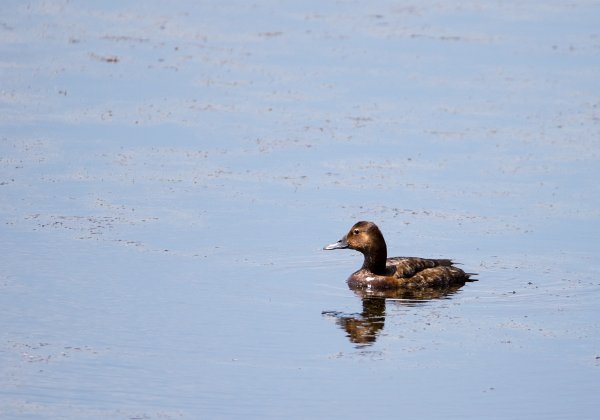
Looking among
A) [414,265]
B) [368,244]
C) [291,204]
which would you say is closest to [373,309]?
[414,265]

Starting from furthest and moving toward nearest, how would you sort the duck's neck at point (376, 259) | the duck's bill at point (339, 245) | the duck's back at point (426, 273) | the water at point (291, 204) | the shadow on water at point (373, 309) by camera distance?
the duck's bill at point (339, 245)
the duck's neck at point (376, 259)
the duck's back at point (426, 273)
the shadow on water at point (373, 309)
the water at point (291, 204)

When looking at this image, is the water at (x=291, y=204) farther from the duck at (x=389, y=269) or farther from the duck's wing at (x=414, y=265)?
the duck's wing at (x=414, y=265)

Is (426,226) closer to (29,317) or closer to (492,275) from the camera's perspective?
(492,275)

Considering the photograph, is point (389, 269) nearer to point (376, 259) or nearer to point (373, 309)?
point (376, 259)

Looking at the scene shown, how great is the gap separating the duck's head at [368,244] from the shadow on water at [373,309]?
38 centimetres

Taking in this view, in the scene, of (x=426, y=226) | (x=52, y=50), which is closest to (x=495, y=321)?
(x=426, y=226)

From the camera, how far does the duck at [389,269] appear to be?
14820 millimetres

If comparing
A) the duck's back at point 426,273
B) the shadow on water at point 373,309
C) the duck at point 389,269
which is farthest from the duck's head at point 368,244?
the shadow on water at point 373,309

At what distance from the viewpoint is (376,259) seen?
15070mm

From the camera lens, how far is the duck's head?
15094mm

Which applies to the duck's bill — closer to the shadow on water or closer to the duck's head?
the duck's head

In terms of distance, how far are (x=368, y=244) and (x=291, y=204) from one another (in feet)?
7.27

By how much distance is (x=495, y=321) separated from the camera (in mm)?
13352

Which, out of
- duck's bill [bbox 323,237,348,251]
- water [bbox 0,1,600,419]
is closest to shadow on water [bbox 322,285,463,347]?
water [bbox 0,1,600,419]
